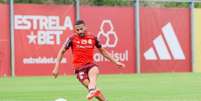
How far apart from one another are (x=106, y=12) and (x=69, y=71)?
3.70 meters

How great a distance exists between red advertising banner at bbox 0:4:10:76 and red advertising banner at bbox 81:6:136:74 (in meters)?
4.18

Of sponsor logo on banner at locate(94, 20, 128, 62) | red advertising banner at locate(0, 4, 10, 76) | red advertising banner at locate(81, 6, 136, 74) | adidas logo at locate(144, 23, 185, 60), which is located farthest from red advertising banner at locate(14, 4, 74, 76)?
adidas logo at locate(144, 23, 185, 60)

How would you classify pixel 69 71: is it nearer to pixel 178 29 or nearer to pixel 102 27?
pixel 102 27

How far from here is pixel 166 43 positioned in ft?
117

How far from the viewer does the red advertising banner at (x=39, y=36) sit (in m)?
30.7

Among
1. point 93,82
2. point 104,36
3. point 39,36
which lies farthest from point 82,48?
point 104,36

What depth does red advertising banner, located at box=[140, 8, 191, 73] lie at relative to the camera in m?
35.0

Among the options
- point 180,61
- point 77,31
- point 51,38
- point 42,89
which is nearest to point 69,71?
point 51,38

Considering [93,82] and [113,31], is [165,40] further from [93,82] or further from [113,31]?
[93,82]

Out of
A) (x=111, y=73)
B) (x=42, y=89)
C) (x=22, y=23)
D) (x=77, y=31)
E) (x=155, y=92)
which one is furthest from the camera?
(x=111, y=73)

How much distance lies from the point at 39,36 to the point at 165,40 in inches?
295

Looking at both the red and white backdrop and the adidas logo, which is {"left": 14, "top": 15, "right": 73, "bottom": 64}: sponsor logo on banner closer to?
the red and white backdrop

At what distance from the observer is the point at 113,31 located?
33750 millimetres

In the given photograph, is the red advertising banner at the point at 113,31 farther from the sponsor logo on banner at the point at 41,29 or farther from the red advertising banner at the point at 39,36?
the sponsor logo on banner at the point at 41,29
